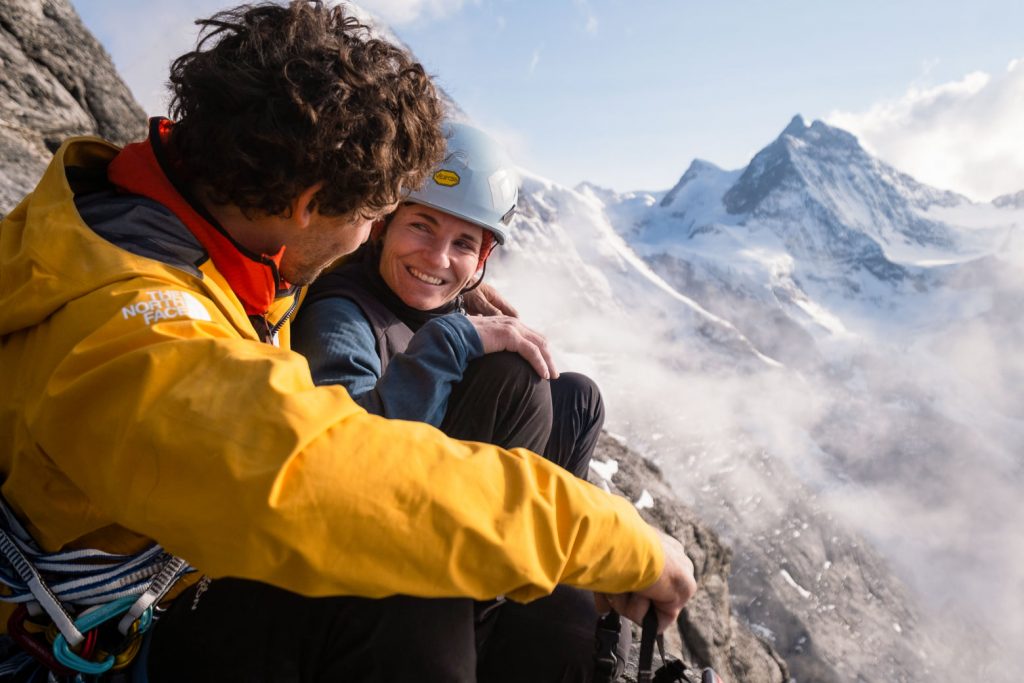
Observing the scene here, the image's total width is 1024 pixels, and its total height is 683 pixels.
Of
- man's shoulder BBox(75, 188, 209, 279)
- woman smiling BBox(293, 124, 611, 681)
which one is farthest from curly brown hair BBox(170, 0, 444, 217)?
woman smiling BBox(293, 124, 611, 681)

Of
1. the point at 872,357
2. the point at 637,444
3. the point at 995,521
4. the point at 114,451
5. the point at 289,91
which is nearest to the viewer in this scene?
the point at 114,451

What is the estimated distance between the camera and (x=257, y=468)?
131cm

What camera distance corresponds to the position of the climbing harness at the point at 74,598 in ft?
5.41

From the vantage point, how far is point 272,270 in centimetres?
223

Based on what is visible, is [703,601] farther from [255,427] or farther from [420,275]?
[255,427]

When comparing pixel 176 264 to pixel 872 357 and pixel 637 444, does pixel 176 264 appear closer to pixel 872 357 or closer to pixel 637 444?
pixel 637 444

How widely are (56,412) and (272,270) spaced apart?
981mm

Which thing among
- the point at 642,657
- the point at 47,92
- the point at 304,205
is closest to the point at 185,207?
the point at 304,205

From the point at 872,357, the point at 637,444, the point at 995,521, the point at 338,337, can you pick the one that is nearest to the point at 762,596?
the point at 637,444

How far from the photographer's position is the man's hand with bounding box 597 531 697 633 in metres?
2.12

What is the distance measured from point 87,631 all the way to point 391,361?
145 centimetres

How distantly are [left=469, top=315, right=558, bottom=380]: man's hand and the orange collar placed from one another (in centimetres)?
108

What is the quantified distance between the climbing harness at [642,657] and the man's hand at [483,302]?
2398 millimetres

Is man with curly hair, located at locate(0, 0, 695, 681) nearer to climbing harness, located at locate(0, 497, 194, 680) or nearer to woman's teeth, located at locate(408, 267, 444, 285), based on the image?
climbing harness, located at locate(0, 497, 194, 680)
